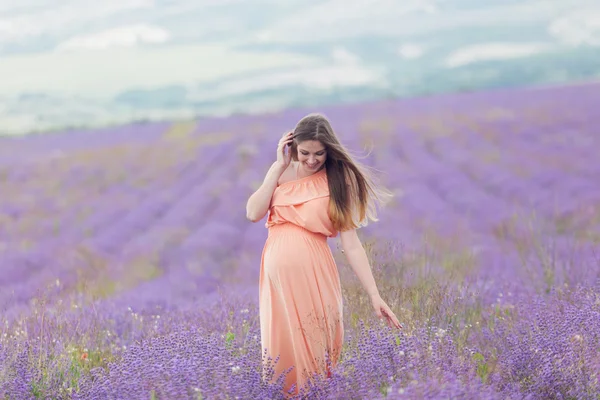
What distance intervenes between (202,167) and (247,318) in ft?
29.5

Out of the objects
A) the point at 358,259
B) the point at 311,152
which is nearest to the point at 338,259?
the point at 358,259

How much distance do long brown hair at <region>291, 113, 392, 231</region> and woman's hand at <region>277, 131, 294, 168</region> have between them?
0.03 m

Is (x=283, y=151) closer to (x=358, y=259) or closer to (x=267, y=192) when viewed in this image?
(x=267, y=192)

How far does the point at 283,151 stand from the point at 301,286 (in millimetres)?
573

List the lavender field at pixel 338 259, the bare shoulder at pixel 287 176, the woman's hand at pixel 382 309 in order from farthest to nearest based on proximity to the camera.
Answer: the bare shoulder at pixel 287 176
the woman's hand at pixel 382 309
the lavender field at pixel 338 259

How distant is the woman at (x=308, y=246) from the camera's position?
317 centimetres

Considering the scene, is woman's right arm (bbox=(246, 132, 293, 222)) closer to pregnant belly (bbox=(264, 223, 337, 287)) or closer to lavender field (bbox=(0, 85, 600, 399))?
pregnant belly (bbox=(264, 223, 337, 287))

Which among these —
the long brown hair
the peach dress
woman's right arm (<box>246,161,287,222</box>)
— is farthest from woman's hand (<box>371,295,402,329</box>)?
woman's right arm (<box>246,161,287,222</box>)

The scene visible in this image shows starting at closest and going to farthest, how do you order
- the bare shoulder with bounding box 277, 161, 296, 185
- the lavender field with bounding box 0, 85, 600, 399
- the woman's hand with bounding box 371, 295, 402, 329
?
the lavender field with bounding box 0, 85, 600, 399 < the woman's hand with bounding box 371, 295, 402, 329 < the bare shoulder with bounding box 277, 161, 296, 185

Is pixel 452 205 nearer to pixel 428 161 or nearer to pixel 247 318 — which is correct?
pixel 428 161

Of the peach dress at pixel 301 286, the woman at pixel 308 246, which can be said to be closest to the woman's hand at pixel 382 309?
the woman at pixel 308 246

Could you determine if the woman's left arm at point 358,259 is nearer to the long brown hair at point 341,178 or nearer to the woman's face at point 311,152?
the long brown hair at point 341,178

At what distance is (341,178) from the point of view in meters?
3.25

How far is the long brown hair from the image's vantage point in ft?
10.3
